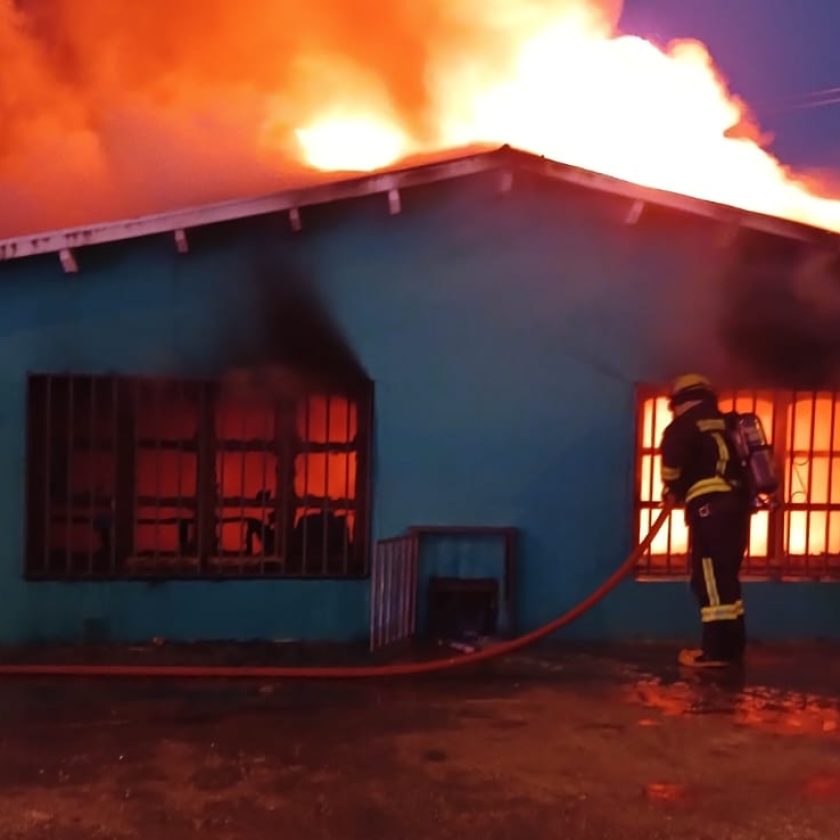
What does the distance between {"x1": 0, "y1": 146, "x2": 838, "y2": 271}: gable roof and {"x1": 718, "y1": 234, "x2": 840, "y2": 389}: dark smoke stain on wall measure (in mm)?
346

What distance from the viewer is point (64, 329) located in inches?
289

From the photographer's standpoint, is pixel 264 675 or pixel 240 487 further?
pixel 240 487

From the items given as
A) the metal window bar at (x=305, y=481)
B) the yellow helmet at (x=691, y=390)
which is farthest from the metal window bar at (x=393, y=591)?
the yellow helmet at (x=691, y=390)

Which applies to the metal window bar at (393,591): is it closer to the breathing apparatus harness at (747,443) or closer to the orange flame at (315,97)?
the breathing apparatus harness at (747,443)

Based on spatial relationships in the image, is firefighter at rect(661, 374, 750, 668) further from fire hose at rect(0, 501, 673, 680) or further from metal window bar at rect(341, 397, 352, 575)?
metal window bar at rect(341, 397, 352, 575)

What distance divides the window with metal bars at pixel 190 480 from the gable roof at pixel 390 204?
40.6 inches

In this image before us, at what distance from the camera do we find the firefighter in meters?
6.90

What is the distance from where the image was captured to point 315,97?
12.0m

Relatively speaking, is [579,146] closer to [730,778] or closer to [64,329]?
[64,329]

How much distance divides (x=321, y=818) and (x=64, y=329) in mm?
4504

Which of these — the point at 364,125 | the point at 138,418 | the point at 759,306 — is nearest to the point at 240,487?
the point at 138,418

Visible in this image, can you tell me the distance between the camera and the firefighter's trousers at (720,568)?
6.91 metres

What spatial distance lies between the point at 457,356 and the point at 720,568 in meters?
2.54

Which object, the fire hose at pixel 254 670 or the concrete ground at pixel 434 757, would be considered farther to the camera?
the fire hose at pixel 254 670
